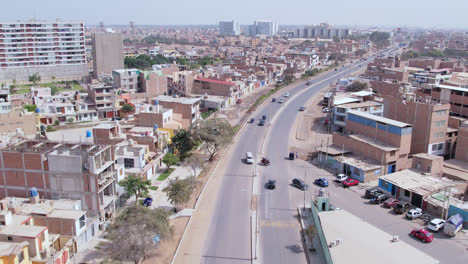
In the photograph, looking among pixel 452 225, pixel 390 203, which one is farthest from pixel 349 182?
pixel 452 225

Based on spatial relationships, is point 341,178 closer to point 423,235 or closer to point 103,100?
point 423,235

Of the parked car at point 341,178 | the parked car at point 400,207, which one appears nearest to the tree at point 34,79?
the parked car at point 341,178

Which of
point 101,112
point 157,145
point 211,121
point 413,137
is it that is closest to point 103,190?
point 157,145

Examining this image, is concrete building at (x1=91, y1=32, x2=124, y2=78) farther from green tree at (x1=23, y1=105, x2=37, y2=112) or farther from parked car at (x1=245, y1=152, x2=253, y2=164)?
parked car at (x1=245, y1=152, x2=253, y2=164)

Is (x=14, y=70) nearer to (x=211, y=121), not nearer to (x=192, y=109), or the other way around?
(x=192, y=109)

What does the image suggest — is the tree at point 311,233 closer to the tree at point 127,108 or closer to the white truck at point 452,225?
the white truck at point 452,225

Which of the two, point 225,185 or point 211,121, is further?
point 211,121
